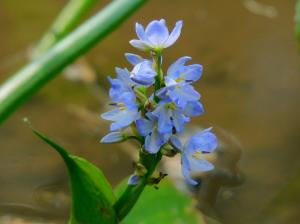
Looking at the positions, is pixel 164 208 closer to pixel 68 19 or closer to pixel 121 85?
pixel 121 85

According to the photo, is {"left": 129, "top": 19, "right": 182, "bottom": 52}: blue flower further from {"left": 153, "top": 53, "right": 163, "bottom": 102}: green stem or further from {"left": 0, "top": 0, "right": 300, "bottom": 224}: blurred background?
{"left": 0, "top": 0, "right": 300, "bottom": 224}: blurred background

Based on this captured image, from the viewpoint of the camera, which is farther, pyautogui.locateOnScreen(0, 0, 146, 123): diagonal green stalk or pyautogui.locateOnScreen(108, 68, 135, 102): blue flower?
pyautogui.locateOnScreen(0, 0, 146, 123): diagonal green stalk

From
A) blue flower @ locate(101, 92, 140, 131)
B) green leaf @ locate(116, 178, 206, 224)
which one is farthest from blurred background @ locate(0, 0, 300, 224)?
blue flower @ locate(101, 92, 140, 131)

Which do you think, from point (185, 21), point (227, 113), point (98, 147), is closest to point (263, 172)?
point (227, 113)

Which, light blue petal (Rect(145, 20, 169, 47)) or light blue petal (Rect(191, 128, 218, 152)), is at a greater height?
light blue petal (Rect(145, 20, 169, 47))

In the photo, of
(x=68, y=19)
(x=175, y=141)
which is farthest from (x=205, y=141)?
(x=68, y=19)

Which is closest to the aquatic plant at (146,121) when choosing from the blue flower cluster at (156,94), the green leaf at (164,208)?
the blue flower cluster at (156,94)
